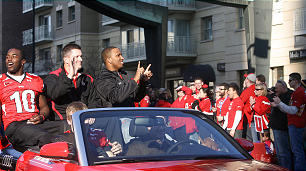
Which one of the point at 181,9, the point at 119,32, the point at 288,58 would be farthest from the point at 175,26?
the point at 288,58

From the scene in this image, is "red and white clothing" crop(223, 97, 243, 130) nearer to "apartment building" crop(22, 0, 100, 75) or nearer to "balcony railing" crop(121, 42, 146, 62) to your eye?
"balcony railing" crop(121, 42, 146, 62)

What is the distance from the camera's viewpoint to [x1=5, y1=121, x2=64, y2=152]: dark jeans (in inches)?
267

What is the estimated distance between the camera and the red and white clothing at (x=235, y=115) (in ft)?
40.5

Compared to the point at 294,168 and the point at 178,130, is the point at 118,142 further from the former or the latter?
the point at 294,168

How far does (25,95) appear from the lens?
761 centimetres

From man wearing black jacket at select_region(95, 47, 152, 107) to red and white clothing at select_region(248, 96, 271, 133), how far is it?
15.6 feet

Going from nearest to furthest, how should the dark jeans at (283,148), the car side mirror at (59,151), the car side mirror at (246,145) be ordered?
the car side mirror at (59,151), the car side mirror at (246,145), the dark jeans at (283,148)

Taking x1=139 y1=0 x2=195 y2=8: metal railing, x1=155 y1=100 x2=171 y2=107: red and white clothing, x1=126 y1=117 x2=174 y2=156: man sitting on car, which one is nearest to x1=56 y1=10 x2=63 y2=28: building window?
x1=139 y1=0 x2=195 y2=8: metal railing

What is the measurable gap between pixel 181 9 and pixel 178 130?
33851 mm

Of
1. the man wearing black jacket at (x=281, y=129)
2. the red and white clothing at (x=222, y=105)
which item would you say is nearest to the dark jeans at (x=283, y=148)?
the man wearing black jacket at (x=281, y=129)

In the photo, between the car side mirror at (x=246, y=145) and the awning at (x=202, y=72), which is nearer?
the car side mirror at (x=246, y=145)

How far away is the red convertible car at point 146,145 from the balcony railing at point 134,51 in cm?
3617

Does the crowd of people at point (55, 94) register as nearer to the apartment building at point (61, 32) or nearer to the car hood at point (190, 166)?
the car hood at point (190, 166)

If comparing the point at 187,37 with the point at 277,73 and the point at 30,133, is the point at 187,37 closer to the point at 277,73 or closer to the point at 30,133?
the point at 277,73
